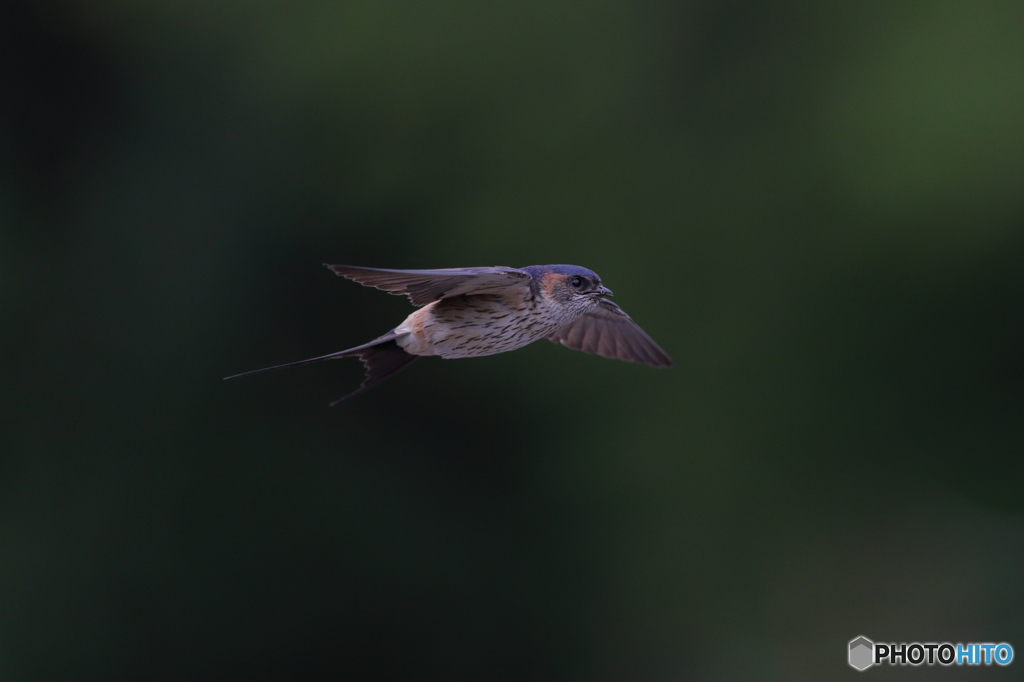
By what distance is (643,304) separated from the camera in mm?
9109


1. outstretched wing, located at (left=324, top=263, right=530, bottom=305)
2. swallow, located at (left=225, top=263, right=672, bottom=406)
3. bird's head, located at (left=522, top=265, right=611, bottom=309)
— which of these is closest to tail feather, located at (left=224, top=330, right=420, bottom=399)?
swallow, located at (left=225, top=263, right=672, bottom=406)

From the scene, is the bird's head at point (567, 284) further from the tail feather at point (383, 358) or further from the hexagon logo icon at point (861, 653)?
the hexagon logo icon at point (861, 653)

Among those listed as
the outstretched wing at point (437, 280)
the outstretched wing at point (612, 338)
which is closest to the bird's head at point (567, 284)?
the outstretched wing at point (437, 280)

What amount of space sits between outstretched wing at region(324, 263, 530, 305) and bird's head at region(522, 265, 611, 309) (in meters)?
0.14

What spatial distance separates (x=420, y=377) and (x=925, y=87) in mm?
5457

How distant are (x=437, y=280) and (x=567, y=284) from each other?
2.13 ft

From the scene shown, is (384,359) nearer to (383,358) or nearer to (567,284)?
(383,358)

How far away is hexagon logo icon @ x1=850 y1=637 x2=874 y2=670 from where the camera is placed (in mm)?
8578

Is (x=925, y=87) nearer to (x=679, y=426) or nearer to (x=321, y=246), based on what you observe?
(x=679, y=426)

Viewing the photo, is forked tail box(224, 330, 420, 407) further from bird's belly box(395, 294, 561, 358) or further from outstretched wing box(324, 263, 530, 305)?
outstretched wing box(324, 263, 530, 305)

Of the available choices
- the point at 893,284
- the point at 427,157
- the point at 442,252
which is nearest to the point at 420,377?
the point at 442,252

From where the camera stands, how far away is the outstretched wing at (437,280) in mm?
2535

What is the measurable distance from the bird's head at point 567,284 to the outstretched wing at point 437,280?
139 millimetres

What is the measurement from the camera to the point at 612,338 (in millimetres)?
4191
